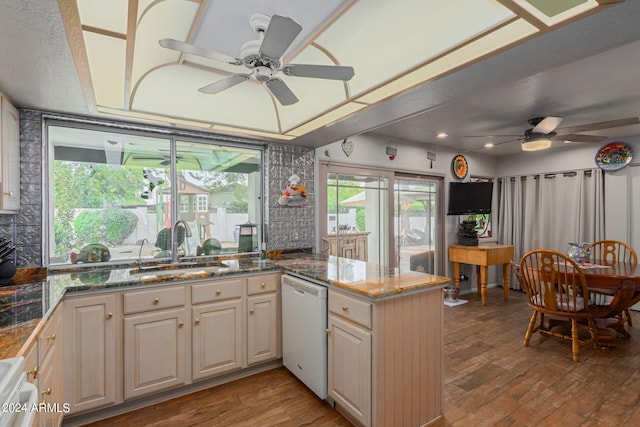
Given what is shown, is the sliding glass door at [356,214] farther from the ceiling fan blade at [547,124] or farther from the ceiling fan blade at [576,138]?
the ceiling fan blade at [576,138]

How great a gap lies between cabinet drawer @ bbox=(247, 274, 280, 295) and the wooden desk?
3291 millimetres

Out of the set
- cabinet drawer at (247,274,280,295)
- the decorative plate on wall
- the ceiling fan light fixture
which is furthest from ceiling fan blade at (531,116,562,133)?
cabinet drawer at (247,274,280,295)

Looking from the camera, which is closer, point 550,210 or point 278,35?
point 278,35

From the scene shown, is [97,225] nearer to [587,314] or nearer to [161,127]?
[161,127]

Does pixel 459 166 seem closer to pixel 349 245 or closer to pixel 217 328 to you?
pixel 349 245

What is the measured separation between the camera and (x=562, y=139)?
3.31m

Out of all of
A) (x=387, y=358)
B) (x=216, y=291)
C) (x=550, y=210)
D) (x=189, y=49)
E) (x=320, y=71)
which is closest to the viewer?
(x=189, y=49)

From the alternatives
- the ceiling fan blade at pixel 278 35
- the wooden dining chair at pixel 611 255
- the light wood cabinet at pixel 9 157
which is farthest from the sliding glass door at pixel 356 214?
the light wood cabinet at pixel 9 157

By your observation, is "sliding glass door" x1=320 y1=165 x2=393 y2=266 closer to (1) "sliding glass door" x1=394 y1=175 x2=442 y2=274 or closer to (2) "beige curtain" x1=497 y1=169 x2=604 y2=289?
(1) "sliding glass door" x1=394 y1=175 x2=442 y2=274

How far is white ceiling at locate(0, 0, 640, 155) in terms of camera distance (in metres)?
1.35

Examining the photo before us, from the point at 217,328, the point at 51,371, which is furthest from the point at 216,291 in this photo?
the point at 51,371

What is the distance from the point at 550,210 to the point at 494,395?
3.93 meters

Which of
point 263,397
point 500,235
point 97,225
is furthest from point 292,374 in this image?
point 500,235

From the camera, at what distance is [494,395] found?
2.31m
